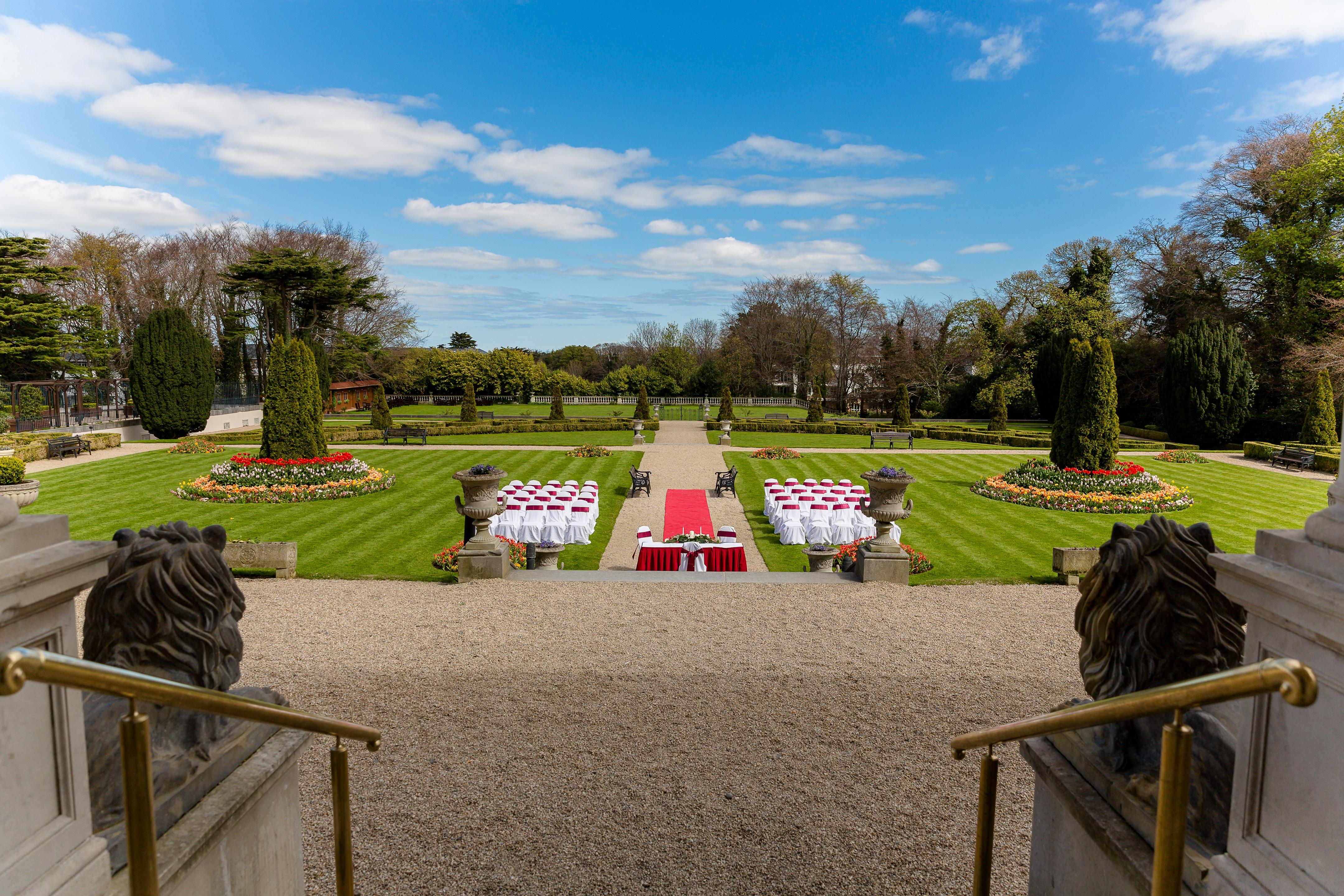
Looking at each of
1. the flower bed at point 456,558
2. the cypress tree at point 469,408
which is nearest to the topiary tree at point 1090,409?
the flower bed at point 456,558

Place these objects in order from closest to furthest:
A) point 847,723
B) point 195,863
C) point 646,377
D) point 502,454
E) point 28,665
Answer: point 28,665 → point 195,863 → point 847,723 → point 502,454 → point 646,377

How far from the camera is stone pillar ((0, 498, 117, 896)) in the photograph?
208 cm

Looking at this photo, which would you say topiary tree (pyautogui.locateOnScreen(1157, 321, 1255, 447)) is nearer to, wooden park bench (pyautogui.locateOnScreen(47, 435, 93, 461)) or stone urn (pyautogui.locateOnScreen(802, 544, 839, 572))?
stone urn (pyautogui.locateOnScreen(802, 544, 839, 572))

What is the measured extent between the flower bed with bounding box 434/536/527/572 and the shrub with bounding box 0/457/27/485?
12.2 meters

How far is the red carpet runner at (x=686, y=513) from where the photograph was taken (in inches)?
612

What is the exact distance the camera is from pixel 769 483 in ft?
57.3

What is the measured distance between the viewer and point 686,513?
17094 millimetres

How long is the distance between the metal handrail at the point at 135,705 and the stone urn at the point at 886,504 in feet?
29.7

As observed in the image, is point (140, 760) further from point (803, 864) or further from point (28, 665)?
point (803, 864)

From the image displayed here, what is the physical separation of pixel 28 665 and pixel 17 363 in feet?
147

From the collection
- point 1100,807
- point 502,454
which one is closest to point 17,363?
point 502,454

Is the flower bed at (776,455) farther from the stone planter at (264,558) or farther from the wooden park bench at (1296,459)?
the stone planter at (264,558)

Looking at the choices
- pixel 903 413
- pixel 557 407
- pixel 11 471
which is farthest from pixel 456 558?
pixel 903 413

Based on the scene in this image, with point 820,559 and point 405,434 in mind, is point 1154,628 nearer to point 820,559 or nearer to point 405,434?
point 820,559
